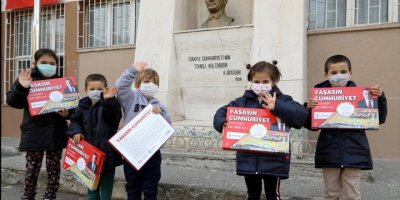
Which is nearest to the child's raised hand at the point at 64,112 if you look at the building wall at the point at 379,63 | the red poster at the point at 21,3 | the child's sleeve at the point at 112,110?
the child's sleeve at the point at 112,110

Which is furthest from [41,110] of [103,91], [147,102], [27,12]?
[27,12]

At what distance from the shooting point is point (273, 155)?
121 inches

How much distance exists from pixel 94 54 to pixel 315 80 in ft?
17.0

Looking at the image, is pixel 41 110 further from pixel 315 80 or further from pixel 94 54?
pixel 94 54

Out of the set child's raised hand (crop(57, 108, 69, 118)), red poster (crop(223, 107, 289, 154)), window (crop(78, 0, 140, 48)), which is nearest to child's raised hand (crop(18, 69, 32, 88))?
child's raised hand (crop(57, 108, 69, 118))

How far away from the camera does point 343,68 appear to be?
10.3 ft

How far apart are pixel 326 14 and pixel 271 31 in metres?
1.50

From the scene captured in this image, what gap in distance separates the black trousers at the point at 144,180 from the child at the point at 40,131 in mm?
923

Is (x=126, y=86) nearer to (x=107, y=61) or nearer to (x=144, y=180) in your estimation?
(x=144, y=180)

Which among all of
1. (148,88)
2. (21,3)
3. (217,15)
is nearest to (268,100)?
(148,88)

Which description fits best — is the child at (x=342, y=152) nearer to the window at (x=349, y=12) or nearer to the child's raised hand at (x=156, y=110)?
the child's raised hand at (x=156, y=110)

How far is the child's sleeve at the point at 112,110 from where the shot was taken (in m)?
3.47

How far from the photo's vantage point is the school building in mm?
6059

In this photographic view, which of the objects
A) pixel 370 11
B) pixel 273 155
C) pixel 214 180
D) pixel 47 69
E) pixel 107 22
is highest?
pixel 107 22
